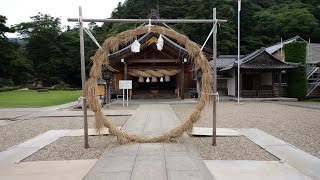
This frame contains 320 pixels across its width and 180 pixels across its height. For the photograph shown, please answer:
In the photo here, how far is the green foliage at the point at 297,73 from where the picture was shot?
23641 millimetres

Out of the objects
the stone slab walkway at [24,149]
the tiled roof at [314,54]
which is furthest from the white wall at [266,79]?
the stone slab walkway at [24,149]

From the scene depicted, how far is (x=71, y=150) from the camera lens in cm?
613

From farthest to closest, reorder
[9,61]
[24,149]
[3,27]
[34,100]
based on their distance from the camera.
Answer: [3,27], [9,61], [34,100], [24,149]

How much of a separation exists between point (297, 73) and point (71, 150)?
23.3 m

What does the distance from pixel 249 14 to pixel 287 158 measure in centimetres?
4716

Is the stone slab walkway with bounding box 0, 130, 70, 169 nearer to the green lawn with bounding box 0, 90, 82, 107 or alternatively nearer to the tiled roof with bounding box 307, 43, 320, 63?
the green lawn with bounding box 0, 90, 82, 107

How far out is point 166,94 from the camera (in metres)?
22.8

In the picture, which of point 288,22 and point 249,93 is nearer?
point 249,93

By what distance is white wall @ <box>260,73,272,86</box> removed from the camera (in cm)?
2597

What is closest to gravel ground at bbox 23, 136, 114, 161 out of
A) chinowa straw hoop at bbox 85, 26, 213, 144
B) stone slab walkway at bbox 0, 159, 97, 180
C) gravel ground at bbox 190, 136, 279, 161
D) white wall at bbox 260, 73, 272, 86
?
stone slab walkway at bbox 0, 159, 97, 180

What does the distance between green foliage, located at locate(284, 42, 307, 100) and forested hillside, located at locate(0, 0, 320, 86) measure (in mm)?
15351

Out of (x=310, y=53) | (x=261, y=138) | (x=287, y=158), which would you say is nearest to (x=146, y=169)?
(x=287, y=158)

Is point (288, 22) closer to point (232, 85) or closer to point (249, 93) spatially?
point (232, 85)

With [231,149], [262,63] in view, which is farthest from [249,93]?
[231,149]
